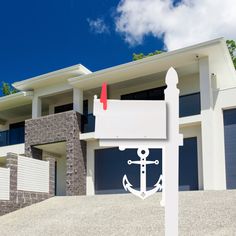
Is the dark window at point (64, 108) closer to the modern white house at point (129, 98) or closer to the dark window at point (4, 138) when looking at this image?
the modern white house at point (129, 98)

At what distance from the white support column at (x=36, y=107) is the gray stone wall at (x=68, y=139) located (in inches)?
32.0

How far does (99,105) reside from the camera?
321cm

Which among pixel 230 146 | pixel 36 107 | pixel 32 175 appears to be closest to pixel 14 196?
pixel 32 175

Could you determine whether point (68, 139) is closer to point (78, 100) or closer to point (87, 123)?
point (87, 123)

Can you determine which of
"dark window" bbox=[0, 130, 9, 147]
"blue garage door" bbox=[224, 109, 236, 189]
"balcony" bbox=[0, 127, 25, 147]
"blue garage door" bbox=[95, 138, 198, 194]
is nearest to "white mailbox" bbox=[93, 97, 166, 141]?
"blue garage door" bbox=[224, 109, 236, 189]

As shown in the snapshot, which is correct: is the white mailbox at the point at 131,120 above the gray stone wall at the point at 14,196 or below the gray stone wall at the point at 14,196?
above

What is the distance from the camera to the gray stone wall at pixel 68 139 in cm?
1800

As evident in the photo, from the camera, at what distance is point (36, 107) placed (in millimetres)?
21062

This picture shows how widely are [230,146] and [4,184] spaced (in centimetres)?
859

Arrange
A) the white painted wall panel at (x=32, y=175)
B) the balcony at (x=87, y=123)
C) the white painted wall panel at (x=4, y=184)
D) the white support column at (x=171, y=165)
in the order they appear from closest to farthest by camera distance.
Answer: the white support column at (x=171, y=165)
the white painted wall panel at (x=4, y=184)
the white painted wall panel at (x=32, y=175)
the balcony at (x=87, y=123)

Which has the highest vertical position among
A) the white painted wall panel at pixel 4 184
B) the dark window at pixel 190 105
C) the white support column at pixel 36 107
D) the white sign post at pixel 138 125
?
the white support column at pixel 36 107

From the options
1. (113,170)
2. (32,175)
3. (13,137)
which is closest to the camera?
(32,175)

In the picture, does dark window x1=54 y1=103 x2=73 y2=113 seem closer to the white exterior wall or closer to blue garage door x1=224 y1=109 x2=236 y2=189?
the white exterior wall

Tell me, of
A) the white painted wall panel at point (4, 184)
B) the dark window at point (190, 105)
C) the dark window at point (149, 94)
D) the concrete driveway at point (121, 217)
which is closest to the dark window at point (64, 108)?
the dark window at point (149, 94)
